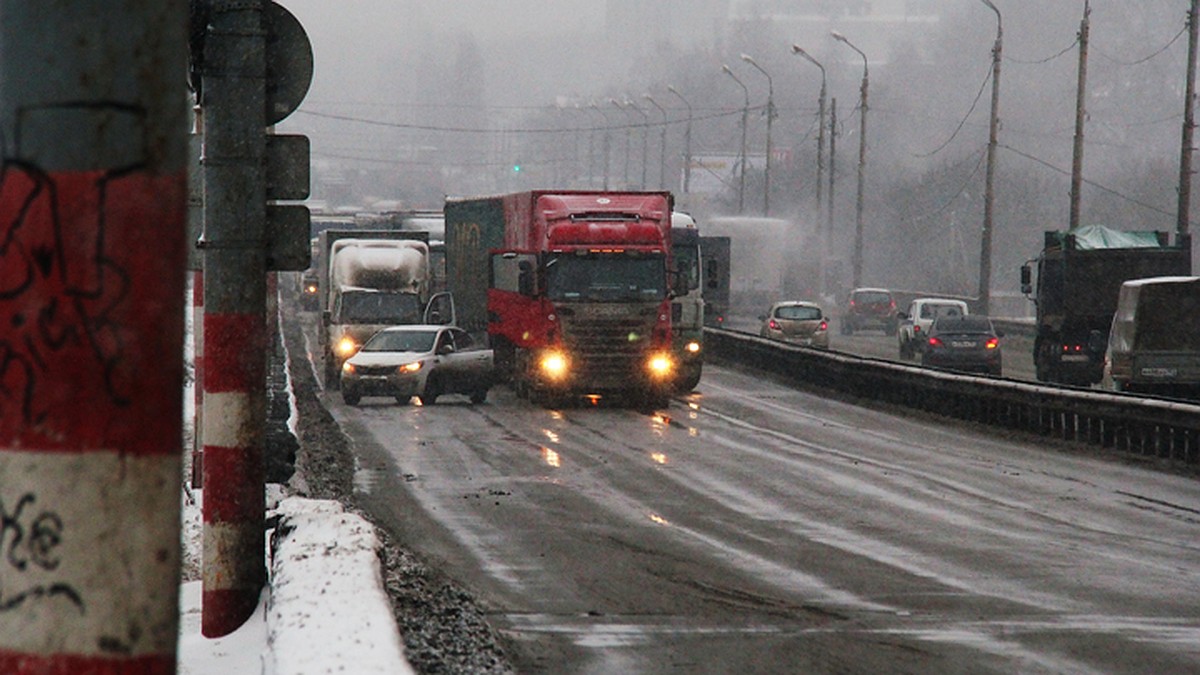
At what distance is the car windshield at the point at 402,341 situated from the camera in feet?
112

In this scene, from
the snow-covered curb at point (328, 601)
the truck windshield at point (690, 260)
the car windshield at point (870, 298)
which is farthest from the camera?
the car windshield at point (870, 298)

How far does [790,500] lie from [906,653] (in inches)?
367

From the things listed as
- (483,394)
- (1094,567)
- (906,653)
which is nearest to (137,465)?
(906,653)

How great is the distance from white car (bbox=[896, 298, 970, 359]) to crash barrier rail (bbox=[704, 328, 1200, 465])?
32.1 ft

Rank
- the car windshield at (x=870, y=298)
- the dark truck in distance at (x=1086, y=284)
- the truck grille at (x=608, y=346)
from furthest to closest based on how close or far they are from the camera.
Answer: the car windshield at (x=870, y=298) → the dark truck in distance at (x=1086, y=284) → the truck grille at (x=608, y=346)

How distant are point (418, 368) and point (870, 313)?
37.4 metres

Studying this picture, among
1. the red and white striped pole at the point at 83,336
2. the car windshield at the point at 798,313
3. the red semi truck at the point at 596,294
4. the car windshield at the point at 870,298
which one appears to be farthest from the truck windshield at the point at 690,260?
the red and white striped pole at the point at 83,336

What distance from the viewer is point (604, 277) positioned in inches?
1250

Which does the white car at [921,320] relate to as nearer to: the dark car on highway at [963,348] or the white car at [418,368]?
the dark car on highway at [963,348]

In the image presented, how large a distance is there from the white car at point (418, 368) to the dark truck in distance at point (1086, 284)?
43.8 feet

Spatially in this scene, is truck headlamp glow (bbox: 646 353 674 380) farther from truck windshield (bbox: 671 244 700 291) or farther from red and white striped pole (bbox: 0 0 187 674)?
red and white striped pole (bbox: 0 0 187 674)

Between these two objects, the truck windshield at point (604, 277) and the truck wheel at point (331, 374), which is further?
the truck wheel at point (331, 374)

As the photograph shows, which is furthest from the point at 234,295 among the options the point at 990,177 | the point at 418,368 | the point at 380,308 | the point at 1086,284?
the point at 990,177

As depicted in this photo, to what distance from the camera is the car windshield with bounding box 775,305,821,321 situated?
52.5 m
